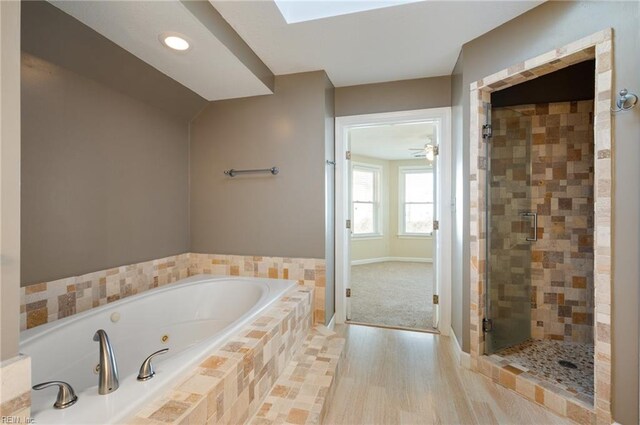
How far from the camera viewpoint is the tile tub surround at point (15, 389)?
2.32ft

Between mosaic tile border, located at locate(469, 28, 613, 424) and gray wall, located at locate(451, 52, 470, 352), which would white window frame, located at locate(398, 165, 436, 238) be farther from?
mosaic tile border, located at locate(469, 28, 613, 424)

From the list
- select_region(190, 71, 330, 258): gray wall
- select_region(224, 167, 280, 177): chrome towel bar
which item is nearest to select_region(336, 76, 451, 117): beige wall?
select_region(190, 71, 330, 258): gray wall

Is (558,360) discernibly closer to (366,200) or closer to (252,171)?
(252,171)

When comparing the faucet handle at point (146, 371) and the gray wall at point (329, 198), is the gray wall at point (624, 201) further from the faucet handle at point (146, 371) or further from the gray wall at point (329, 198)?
the faucet handle at point (146, 371)

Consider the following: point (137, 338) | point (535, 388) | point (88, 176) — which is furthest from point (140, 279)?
point (535, 388)

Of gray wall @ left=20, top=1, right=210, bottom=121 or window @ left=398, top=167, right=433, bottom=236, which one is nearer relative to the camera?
gray wall @ left=20, top=1, right=210, bottom=121

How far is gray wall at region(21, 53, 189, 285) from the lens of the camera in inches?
59.0

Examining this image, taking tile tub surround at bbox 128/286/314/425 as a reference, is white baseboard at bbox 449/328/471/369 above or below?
below

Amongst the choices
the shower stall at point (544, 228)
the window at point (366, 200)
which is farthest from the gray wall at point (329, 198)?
the window at point (366, 200)

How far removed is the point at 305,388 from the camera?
154 centimetres

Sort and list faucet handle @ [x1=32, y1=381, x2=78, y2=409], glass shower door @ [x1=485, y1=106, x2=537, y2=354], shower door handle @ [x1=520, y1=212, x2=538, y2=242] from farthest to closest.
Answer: shower door handle @ [x1=520, y1=212, x2=538, y2=242] → glass shower door @ [x1=485, y1=106, x2=537, y2=354] → faucet handle @ [x1=32, y1=381, x2=78, y2=409]

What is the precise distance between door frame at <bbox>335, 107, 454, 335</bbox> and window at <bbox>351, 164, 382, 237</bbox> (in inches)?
118

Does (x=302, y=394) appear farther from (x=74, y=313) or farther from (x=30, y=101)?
(x=30, y=101)

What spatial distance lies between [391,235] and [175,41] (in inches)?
212
